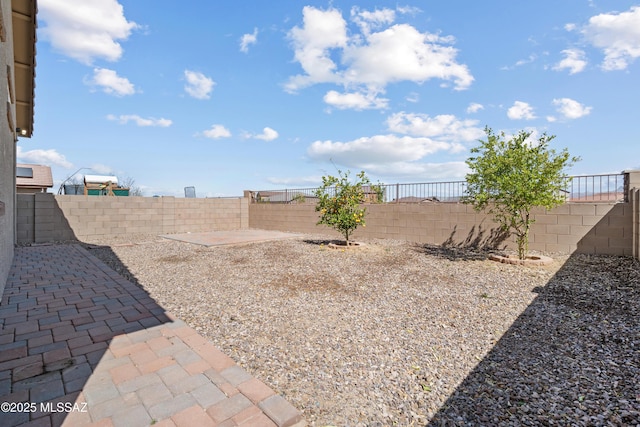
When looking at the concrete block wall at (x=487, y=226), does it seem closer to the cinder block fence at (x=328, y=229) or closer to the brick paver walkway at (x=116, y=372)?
the cinder block fence at (x=328, y=229)

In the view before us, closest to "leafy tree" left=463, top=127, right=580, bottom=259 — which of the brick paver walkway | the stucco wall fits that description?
the brick paver walkway

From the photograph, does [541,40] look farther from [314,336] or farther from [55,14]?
[55,14]

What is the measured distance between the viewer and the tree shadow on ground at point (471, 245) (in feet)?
25.2

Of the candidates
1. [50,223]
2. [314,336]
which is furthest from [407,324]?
[50,223]

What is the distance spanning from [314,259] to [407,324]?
12.7 ft

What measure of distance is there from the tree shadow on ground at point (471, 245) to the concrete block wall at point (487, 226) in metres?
0.02

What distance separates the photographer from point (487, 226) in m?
8.34

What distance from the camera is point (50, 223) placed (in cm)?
1031

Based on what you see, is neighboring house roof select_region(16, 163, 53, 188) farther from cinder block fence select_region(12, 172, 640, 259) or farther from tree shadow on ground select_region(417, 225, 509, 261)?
tree shadow on ground select_region(417, 225, 509, 261)

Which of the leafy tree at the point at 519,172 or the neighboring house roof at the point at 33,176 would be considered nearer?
the leafy tree at the point at 519,172

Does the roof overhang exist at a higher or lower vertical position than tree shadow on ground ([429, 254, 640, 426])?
higher

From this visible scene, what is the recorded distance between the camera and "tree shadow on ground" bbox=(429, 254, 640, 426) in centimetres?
190

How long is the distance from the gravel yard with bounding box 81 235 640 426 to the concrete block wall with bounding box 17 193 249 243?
699 centimetres

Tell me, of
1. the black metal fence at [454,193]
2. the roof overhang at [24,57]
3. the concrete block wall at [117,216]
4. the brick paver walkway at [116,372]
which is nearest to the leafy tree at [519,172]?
the black metal fence at [454,193]
